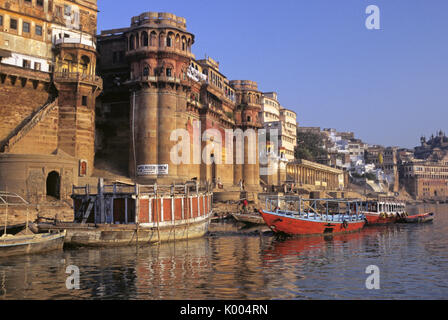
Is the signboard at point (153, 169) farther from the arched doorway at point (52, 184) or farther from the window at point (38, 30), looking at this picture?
the window at point (38, 30)

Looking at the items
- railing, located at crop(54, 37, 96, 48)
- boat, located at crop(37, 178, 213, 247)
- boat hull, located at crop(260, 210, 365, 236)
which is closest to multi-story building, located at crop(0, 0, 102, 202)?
railing, located at crop(54, 37, 96, 48)

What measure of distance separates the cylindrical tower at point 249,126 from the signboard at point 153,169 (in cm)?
2206

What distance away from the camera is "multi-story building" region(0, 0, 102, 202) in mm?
42469

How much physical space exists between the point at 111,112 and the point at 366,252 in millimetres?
33276

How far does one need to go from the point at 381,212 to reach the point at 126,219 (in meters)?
37.2

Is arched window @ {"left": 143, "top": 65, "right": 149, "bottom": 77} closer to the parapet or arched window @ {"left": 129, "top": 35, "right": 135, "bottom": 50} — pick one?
arched window @ {"left": 129, "top": 35, "right": 135, "bottom": 50}

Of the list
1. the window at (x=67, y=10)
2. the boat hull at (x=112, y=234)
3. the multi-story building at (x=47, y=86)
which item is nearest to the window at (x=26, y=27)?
the multi-story building at (x=47, y=86)

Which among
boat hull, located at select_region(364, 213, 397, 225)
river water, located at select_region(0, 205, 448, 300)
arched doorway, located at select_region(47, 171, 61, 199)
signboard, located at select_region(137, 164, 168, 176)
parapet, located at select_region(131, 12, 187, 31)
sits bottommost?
boat hull, located at select_region(364, 213, 397, 225)

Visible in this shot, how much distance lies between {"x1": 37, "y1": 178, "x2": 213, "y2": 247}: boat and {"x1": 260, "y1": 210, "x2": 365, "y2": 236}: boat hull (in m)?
6.63

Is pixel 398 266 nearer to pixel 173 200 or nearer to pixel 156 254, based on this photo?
pixel 156 254

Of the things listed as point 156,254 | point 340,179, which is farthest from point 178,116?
point 340,179

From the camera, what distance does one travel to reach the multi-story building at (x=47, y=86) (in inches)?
1672

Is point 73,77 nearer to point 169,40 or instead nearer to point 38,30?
point 38,30

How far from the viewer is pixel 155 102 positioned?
47.5 metres
